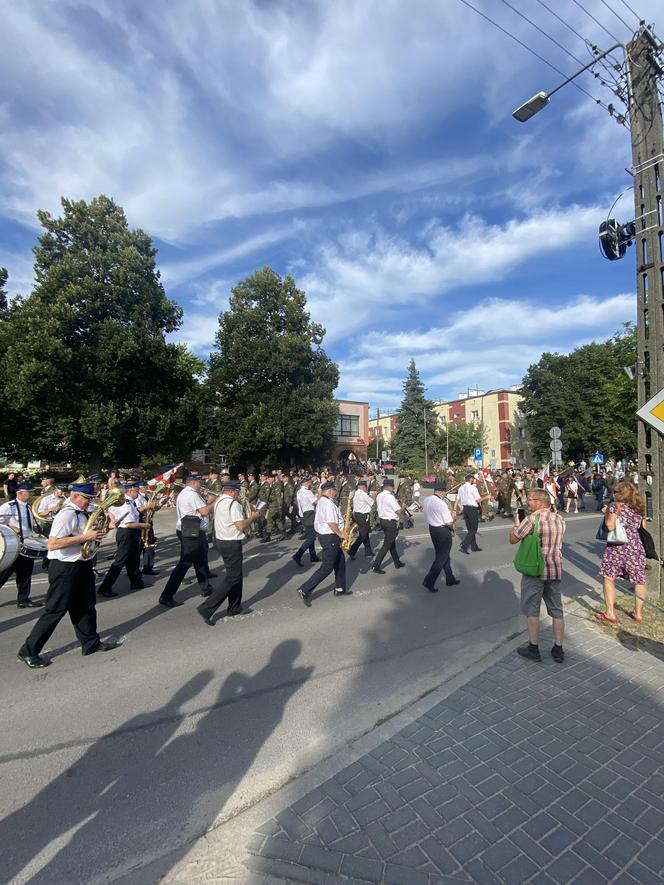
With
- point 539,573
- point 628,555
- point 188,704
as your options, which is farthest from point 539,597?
point 188,704

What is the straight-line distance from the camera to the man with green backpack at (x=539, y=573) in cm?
454

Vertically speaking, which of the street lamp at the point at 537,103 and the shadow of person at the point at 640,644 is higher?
the street lamp at the point at 537,103

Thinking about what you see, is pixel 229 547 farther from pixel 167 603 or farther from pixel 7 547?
pixel 7 547

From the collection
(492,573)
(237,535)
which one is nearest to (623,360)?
(492,573)

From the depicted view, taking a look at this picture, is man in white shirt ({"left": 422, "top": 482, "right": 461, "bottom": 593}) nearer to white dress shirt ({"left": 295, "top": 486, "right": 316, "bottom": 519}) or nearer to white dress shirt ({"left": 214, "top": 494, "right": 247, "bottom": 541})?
white dress shirt ({"left": 214, "top": 494, "right": 247, "bottom": 541})

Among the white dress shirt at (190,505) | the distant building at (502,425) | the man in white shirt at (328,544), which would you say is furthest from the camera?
A: the distant building at (502,425)

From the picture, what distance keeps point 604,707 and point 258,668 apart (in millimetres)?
3107

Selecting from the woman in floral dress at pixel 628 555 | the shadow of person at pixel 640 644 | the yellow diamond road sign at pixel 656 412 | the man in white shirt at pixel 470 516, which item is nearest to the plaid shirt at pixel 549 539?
the shadow of person at pixel 640 644

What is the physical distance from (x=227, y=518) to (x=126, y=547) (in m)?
2.55

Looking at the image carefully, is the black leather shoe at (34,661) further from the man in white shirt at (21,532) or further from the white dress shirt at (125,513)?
the white dress shirt at (125,513)

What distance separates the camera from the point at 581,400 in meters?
48.1

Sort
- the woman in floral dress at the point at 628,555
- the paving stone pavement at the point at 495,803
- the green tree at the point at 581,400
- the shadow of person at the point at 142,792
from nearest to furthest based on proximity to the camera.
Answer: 1. the paving stone pavement at the point at 495,803
2. the shadow of person at the point at 142,792
3. the woman in floral dress at the point at 628,555
4. the green tree at the point at 581,400

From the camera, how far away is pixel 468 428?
58.3 meters

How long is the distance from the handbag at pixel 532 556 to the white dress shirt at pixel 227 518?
3.50m
